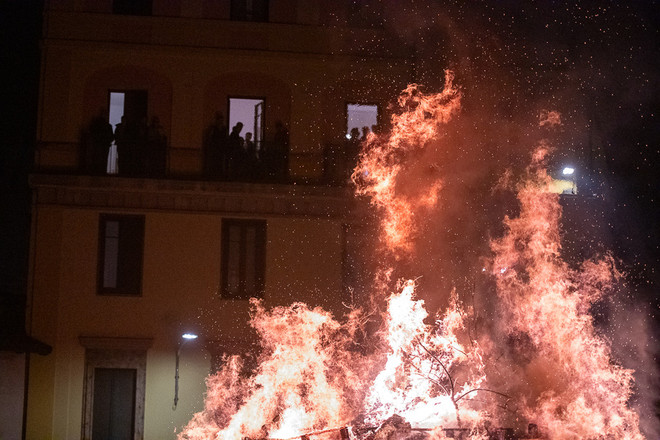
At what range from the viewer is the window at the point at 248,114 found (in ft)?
61.0

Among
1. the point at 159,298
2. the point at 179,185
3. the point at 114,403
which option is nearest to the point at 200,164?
the point at 179,185

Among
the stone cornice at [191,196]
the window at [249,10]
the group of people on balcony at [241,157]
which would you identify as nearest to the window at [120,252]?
the stone cornice at [191,196]

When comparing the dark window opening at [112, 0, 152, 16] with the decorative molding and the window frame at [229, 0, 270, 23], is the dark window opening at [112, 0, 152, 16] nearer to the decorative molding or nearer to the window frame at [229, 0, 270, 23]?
the window frame at [229, 0, 270, 23]

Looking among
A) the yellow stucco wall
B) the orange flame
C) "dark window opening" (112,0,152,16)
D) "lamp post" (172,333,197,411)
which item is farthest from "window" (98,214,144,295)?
the orange flame

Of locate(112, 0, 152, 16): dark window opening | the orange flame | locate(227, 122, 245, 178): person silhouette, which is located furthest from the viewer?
locate(112, 0, 152, 16): dark window opening

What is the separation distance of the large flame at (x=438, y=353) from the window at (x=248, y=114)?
2705mm

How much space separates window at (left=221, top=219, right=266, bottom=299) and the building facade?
0.11ft

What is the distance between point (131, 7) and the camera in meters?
18.2

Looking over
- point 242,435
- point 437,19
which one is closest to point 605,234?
point 437,19

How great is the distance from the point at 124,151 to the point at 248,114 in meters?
3.00

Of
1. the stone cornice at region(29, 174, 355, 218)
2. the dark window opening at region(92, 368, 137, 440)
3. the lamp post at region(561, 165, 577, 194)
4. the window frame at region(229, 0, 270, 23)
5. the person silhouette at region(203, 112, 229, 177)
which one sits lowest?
the dark window opening at region(92, 368, 137, 440)

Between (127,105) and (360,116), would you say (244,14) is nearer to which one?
(127,105)

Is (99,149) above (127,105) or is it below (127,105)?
below

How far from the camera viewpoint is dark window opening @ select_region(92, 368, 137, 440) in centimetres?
1702
